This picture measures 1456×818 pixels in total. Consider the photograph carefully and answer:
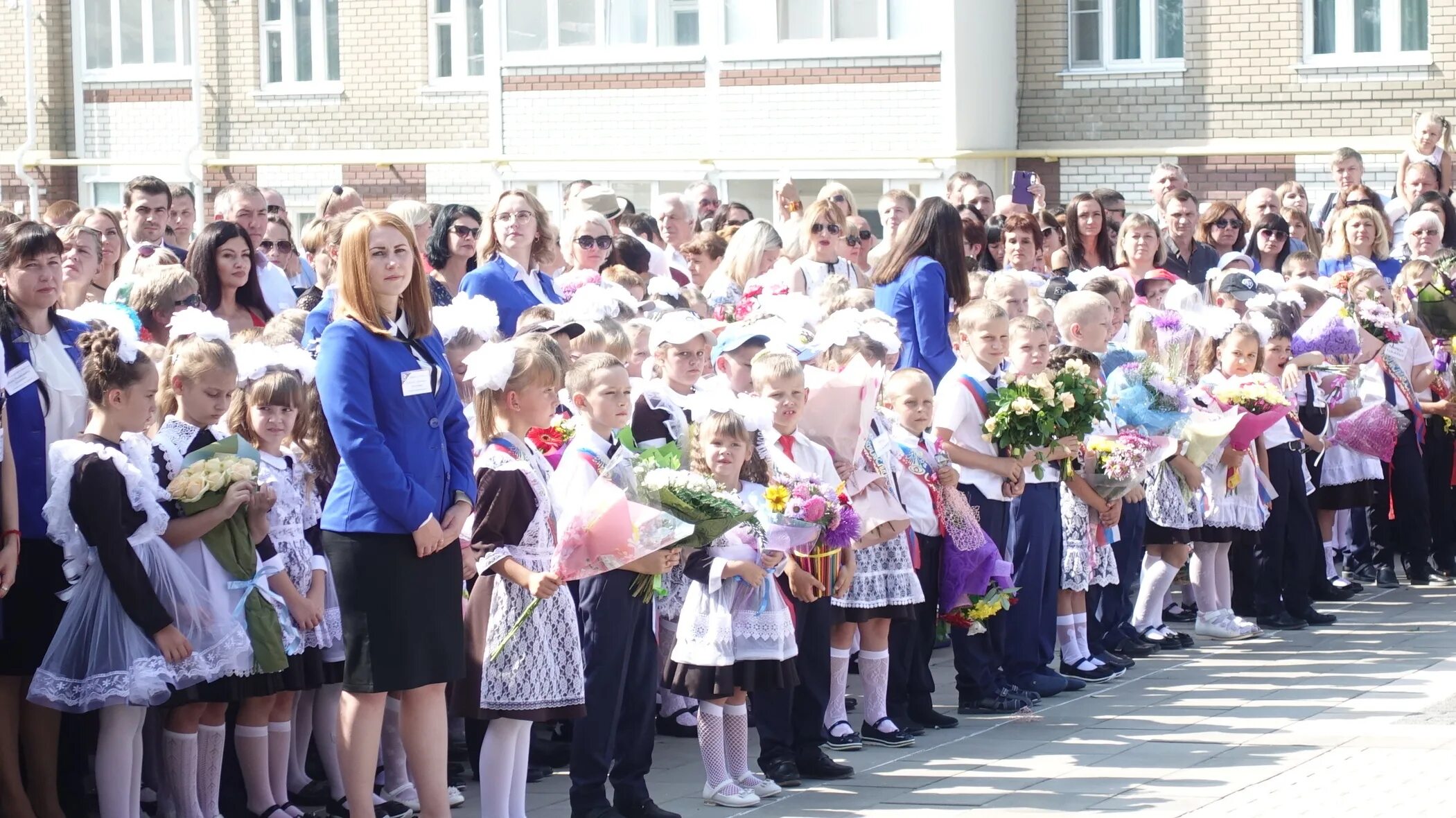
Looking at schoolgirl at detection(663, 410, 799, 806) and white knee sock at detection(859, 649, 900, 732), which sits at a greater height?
schoolgirl at detection(663, 410, 799, 806)

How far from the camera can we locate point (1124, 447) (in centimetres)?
934

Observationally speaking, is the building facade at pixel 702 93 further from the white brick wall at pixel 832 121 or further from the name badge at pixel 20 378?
the name badge at pixel 20 378

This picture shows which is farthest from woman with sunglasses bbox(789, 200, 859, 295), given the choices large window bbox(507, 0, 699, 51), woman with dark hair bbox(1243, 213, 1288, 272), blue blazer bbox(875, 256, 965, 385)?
large window bbox(507, 0, 699, 51)

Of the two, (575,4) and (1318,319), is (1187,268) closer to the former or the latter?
(1318,319)

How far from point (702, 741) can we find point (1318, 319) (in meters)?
5.91

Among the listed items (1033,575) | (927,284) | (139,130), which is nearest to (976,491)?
(1033,575)

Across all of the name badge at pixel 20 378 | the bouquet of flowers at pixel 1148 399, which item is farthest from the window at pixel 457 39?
the name badge at pixel 20 378

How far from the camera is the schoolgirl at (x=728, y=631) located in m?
7.11

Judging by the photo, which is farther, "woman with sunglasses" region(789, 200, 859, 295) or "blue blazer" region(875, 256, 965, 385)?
"woman with sunglasses" region(789, 200, 859, 295)

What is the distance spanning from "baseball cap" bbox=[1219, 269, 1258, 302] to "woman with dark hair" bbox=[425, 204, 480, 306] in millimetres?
4670

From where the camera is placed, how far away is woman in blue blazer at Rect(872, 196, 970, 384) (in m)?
9.89

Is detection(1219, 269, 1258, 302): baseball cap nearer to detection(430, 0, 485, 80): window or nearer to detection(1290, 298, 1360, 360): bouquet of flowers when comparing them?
detection(1290, 298, 1360, 360): bouquet of flowers

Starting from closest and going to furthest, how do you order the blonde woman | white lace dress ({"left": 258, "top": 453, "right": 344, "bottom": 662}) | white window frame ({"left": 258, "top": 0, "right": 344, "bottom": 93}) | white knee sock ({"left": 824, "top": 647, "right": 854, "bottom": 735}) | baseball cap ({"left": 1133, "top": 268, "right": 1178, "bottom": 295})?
white lace dress ({"left": 258, "top": 453, "right": 344, "bottom": 662}) < white knee sock ({"left": 824, "top": 647, "right": 854, "bottom": 735}) < baseball cap ({"left": 1133, "top": 268, "right": 1178, "bottom": 295}) < the blonde woman < white window frame ({"left": 258, "top": 0, "right": 344, "bottom": 93})

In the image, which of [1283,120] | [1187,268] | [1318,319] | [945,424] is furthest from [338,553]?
[1283,120]
